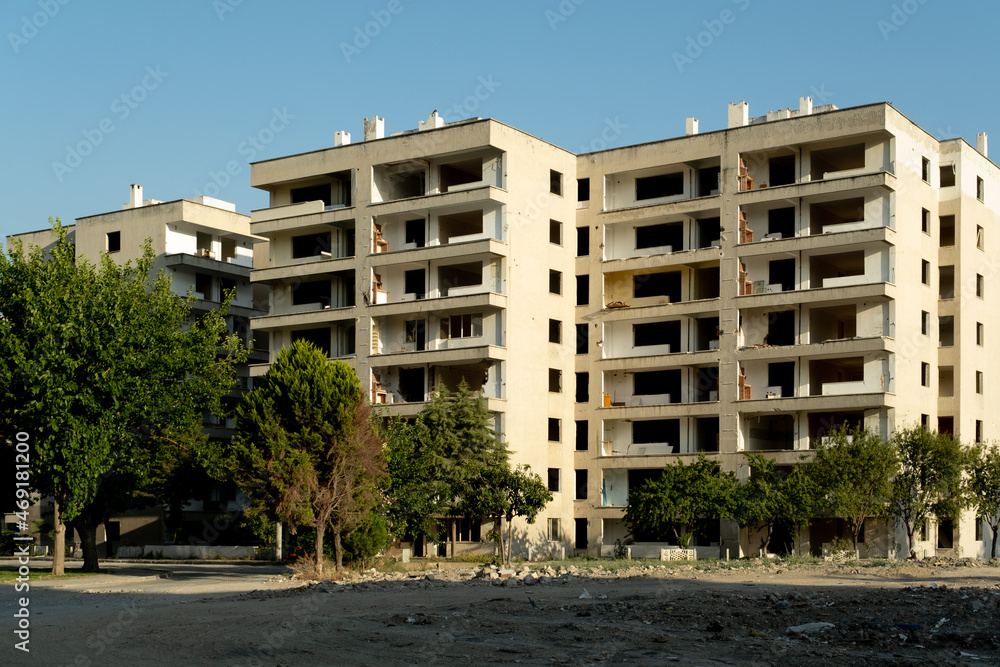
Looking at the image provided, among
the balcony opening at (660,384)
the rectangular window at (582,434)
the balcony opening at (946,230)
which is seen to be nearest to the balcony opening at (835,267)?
the balcony opening at (946,230)

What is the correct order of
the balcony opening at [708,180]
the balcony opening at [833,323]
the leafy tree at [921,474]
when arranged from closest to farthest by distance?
the leafy tree at [921,474], the balcony opening at [833,323], the balcony opening at [708,180]

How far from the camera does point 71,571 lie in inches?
2151

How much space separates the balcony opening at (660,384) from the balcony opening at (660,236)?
7.10 meters

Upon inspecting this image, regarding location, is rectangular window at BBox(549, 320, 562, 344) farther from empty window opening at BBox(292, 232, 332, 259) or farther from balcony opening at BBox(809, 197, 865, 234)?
balcony opening at BBox(809, 197, 865, 234)

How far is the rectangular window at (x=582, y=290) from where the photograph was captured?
70.4 meters

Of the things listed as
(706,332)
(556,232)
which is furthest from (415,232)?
(706,332)

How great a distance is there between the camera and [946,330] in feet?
223

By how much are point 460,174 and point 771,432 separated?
75.0 feet

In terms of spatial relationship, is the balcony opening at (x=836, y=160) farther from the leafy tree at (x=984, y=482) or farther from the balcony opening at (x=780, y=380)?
the leafy tree at (x=984, y=482)

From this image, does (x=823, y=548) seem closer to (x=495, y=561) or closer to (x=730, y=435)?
(x=730, y=435)

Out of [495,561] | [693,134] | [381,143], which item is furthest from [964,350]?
[381,143]

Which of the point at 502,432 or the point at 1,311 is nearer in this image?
the point at 1,311

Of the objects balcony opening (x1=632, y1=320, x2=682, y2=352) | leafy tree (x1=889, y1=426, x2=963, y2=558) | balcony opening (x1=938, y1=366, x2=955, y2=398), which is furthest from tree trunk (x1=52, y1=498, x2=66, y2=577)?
balcony opening (x1=938, y1=366, x2=955, y2=398)

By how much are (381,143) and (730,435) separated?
2546 cm
